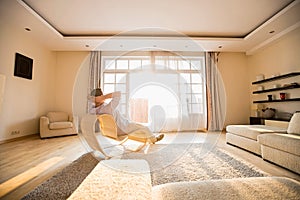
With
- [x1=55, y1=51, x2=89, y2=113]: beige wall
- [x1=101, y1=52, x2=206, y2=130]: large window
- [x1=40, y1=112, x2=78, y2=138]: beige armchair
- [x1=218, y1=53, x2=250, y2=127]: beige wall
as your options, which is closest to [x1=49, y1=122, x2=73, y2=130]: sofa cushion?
[x1=40, y1=112, x2=78, y2=138]: beige armchair

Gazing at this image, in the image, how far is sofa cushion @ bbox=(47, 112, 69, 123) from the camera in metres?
4.11

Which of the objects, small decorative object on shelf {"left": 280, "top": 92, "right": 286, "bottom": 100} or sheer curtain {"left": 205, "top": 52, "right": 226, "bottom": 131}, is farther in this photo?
sheer curtain {"left": 205, "top": 52, "right": 226, "bottom": 131}

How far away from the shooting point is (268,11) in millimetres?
3154

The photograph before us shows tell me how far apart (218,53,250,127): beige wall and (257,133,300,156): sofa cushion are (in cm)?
307

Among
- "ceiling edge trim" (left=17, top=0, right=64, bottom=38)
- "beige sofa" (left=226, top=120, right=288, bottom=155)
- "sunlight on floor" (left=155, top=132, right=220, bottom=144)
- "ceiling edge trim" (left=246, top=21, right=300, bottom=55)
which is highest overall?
"ceiling edge trim" (left=17, top=0, right=64, bottom=38)

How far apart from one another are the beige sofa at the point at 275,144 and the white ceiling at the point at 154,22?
2.29 meters

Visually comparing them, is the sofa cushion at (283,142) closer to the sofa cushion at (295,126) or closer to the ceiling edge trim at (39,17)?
the sofa cushion at (295,126)

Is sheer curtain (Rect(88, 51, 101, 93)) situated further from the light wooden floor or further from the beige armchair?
the light wooden floor

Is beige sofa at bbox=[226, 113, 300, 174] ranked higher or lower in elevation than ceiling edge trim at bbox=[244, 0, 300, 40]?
lower

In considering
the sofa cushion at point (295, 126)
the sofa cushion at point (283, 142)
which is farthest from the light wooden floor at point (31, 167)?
the sofa cushion at point (295, 126)

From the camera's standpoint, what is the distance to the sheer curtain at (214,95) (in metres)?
4.76

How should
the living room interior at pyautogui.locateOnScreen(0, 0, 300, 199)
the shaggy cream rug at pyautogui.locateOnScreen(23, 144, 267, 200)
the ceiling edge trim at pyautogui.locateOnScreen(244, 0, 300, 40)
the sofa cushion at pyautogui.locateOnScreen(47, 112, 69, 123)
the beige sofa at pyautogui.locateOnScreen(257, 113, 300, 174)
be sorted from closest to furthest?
the shaggy cream rug at pyautogui.locateOnScreen(23, 144, 267, 200) → the beige sofa at pyautogui.locateOnScreen(257, 113, 300, 174) → the living room interior at pyautogui.locateOnScreen(0, 0, 300, 199) → the ceiling edge trim at pyautogui.locateOnScreen(244, 0, 300, 40) → the sofa cushion at pyautogui.locateOnScreen(47, 112, 69, 123)

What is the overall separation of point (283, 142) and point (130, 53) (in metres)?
4.29

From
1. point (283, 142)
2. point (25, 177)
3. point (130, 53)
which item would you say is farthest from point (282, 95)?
point (25, 177)
